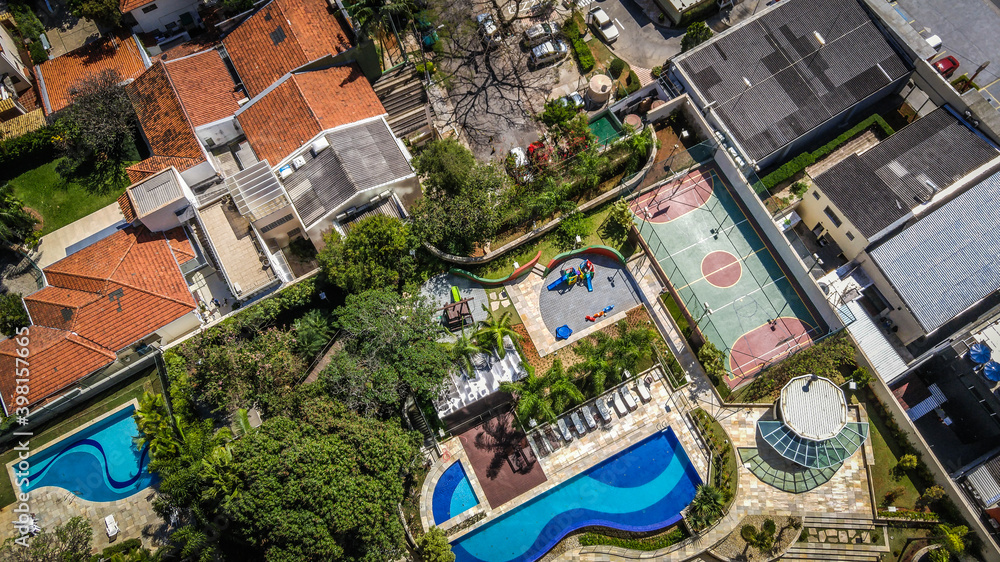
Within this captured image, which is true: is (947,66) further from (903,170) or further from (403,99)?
(403,99)

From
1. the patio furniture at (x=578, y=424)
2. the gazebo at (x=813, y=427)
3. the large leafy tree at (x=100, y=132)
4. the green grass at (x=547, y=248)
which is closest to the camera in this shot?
the gazebo at (x=813, y=427)

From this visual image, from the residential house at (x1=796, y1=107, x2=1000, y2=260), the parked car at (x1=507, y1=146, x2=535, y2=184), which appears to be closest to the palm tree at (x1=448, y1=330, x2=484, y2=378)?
the parked car at (x1=507, y1=146, x2=535, y2=184)

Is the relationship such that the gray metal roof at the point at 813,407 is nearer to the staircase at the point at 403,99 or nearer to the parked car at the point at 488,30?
the staircase at the point at 403,99

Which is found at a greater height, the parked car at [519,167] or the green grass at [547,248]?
the parked car at [519,167]

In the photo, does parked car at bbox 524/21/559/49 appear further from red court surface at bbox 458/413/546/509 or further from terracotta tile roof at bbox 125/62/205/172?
red court surface at bbox 458/413/546/509

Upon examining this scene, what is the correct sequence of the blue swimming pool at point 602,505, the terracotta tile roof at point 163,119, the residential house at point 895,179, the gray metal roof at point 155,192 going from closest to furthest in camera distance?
the blue swimming pool at point 602,505
the residential house at point 895,179
the gray metal roof at point 155,192
the terracotta tile roof at point 163,119

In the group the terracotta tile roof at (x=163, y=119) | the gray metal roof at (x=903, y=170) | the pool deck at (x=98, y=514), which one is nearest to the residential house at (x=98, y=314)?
the pool deck at (x=98, y=514)
